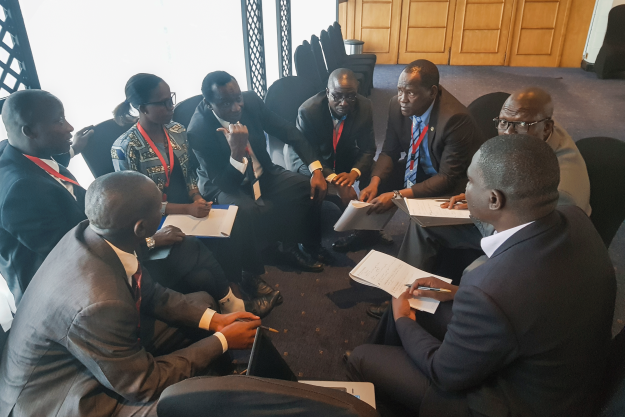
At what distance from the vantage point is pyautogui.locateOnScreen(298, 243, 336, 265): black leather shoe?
2.68 metres

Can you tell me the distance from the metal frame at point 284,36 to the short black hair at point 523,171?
14.0 feet

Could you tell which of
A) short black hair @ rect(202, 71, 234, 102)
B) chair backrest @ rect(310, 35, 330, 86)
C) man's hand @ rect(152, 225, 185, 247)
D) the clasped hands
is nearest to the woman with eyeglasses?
man's hand @ rect(152, 225, 185, 247)

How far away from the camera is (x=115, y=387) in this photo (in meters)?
1.09

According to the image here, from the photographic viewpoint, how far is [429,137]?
2381 millimetres

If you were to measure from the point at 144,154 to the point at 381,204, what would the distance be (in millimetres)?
1281

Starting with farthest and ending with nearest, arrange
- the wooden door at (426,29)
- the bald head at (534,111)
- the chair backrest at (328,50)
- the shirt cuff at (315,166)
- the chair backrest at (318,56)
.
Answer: the wooden door at (426,29), the chair backrest at (328,50), the chair backrest at (318,56), the shirt cuff at (315,166), the bald head at (534,111)

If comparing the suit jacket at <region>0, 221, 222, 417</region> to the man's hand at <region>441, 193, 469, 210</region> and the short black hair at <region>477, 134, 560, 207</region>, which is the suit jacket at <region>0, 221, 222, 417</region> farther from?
the man's hand at <region>441, 193, 469, 210</region>

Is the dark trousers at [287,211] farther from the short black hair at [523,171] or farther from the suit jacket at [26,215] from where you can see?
the short black hair at [523,171]

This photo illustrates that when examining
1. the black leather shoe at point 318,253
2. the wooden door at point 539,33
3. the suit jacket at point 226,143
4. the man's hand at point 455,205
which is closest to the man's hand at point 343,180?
the suit jacket at point 226,143

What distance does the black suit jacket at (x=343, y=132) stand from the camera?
275 centimetres

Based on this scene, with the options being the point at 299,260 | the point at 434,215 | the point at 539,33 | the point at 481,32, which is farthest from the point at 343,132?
the point at 539,33

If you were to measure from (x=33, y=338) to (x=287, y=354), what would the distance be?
1143 mm

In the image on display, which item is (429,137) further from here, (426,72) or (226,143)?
(226,143)

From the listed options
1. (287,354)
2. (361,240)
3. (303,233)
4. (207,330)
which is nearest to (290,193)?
(303,233)
